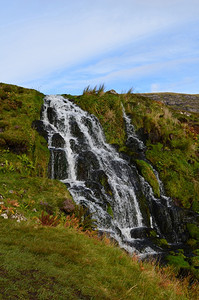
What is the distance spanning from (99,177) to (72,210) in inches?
146

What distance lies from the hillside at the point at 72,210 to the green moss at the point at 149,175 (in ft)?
0.31

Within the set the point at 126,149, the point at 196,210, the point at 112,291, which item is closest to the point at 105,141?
the point at 126,149

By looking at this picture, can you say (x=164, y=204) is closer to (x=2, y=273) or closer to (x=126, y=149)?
(x=126, y=149)

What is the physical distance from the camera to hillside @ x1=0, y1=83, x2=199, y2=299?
4090mm

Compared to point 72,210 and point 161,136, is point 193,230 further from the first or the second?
point 161,136

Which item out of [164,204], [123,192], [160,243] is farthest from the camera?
[164,204]

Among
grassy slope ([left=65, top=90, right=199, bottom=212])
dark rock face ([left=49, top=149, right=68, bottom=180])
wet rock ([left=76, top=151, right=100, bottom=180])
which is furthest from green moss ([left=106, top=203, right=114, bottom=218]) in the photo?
grassy slope ([left=65, top=90, right=199, bottom=212])

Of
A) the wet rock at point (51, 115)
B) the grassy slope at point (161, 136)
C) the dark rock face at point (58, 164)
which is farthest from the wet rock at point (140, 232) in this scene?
the wet rock at point (51, 115)

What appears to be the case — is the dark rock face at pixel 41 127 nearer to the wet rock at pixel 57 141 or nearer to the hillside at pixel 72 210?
the hillside at pixel 72 210

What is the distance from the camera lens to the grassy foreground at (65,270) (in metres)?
3.69

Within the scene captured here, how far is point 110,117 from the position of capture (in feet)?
69.2

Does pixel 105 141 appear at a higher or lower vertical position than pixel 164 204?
higher

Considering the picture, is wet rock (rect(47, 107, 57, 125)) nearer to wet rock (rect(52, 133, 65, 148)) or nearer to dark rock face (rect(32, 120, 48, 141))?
dark rock face (rect(32, 120, 48, 141))

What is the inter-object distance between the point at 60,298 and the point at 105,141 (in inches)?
636
